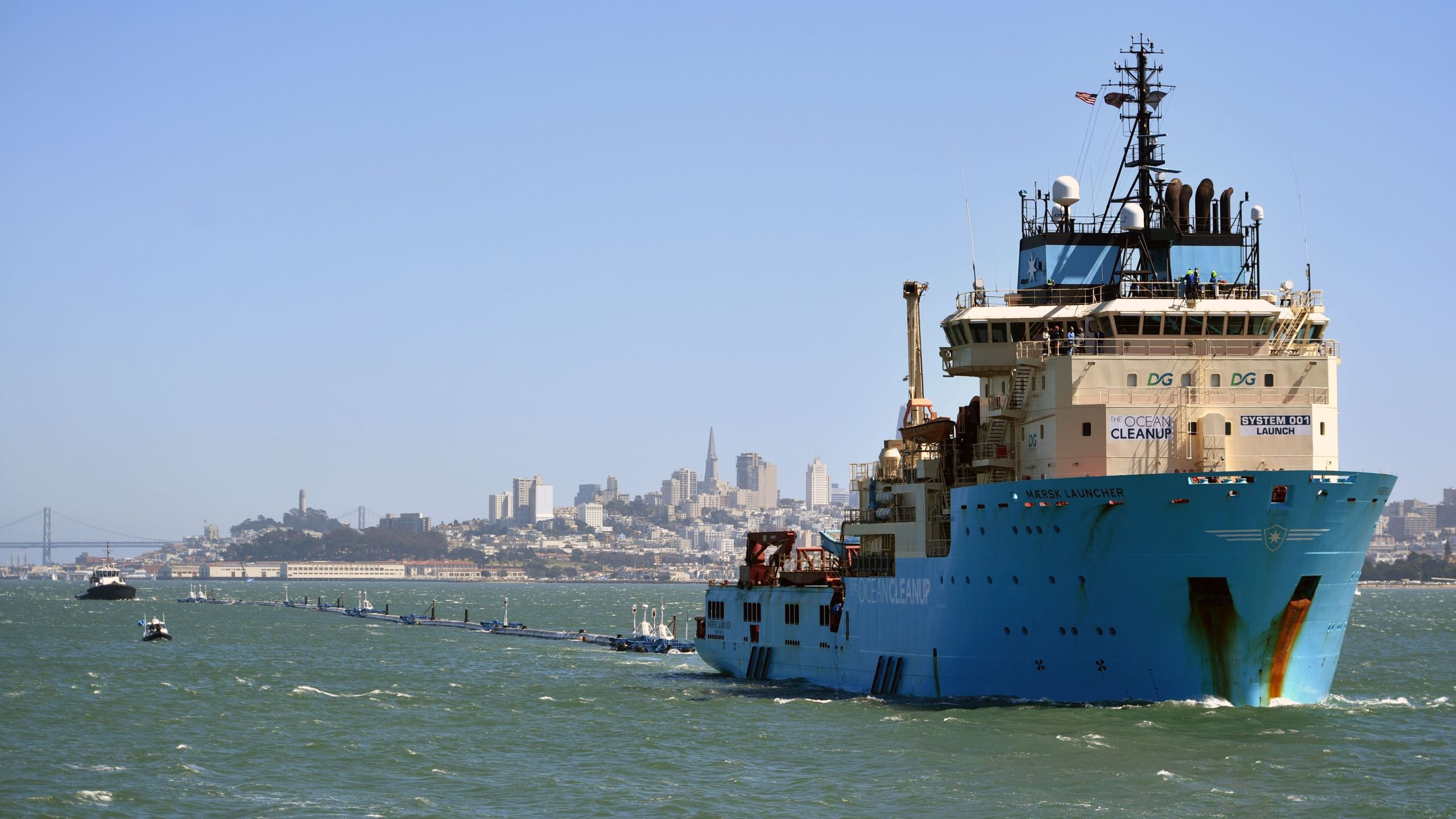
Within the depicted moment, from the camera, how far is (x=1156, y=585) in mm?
35219

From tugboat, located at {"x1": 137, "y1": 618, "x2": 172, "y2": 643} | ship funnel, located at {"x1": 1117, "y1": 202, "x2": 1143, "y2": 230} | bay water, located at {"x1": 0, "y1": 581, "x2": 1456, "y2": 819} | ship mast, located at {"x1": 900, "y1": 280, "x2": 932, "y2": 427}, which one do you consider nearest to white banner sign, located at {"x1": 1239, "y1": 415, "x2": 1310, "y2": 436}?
bay water, located at {"x1": 0, "y1": 581, "x2": 1456, "y2": 819}

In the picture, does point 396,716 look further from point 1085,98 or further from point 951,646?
point 1085,98

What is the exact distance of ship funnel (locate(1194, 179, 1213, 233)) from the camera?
41469 millimetres

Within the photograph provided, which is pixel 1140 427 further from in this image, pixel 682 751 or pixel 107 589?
pixel 107 589

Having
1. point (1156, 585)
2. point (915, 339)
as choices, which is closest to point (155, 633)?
point (915, 339)

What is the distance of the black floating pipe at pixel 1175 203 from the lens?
4150cm

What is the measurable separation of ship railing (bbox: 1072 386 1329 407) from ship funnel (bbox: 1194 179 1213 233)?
551 centimetres

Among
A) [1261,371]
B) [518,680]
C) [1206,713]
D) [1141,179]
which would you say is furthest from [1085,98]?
[518,680]

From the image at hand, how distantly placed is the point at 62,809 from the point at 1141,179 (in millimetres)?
28930

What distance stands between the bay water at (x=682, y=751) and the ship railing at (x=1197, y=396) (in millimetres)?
6711

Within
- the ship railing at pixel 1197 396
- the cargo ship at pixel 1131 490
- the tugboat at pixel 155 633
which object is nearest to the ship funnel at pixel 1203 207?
the cargo ship at pixel 1131 490

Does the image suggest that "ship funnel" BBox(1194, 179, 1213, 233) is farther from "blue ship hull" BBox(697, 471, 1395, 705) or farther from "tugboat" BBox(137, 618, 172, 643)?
"tugboat" BBox(137, 618, 172, 643)

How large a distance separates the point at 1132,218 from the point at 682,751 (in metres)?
16.8

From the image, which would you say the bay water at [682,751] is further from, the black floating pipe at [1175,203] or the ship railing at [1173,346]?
the black floating pipe at [1175,203]
